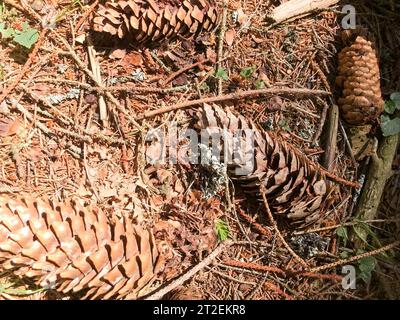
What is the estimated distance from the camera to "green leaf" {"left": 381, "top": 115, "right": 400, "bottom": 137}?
193 centimetres

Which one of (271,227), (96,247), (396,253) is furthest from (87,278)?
(396,253)

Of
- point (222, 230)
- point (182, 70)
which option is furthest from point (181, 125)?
point (222, 230)

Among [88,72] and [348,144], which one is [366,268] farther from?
[88,72]

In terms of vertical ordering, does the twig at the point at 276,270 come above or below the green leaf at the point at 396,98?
below

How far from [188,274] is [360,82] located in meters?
0.98

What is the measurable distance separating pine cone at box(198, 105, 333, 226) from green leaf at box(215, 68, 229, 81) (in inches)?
5.4

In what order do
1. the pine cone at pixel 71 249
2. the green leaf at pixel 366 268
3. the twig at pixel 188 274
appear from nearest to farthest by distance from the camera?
the pine cone at pixel 71 249 → the twig at pixel 188 274 → the green leaf at pixel 366 268

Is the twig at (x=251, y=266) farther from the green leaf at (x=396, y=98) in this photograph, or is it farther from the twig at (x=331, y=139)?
the green leaf at (x=396, y=98)

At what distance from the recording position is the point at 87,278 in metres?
1.63

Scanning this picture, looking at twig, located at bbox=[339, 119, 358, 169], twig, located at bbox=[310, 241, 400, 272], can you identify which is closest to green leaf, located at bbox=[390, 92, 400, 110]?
twig, located at bbox=[339, 119, 358, 169]

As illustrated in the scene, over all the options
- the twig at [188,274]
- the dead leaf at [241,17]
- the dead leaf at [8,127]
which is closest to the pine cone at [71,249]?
the twig at [188,274]

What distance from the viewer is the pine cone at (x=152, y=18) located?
179 cm

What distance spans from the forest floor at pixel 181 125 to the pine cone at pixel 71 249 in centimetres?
14
